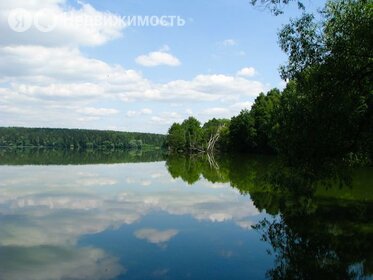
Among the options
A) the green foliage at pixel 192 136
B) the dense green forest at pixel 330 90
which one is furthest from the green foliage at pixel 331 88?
the green foliage at pixel 192 136

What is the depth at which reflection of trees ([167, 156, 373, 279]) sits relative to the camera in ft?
40.0

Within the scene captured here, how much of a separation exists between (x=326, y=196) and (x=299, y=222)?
827cm

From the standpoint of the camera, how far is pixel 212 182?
35875mm

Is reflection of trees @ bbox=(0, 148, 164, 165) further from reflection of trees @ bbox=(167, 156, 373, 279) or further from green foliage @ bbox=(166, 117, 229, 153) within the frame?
reflection of trees @ bbox=(167, 156, 373, 279)

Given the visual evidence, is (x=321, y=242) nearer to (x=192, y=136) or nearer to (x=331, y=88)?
(x=331, y=88)

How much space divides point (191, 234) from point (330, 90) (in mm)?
7662

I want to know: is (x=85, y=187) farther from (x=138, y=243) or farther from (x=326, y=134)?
(x=326, y=134)

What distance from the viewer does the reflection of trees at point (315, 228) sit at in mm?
12195

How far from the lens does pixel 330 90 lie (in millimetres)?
16391

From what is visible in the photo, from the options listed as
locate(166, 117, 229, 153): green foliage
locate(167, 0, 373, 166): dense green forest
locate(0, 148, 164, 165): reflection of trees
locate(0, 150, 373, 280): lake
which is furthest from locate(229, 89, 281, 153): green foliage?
locate(167, 0, 373, 166): dense green forest

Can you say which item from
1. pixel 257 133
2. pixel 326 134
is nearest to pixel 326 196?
pixel 326 134

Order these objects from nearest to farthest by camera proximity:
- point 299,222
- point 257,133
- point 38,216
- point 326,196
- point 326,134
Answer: point 326,134 → point 299,222 → point 38,216 → point 326,196 → point 257,133

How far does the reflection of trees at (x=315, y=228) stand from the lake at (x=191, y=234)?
4cm

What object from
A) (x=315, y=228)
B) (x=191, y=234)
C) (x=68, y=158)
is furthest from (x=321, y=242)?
(x=68, y=158)
